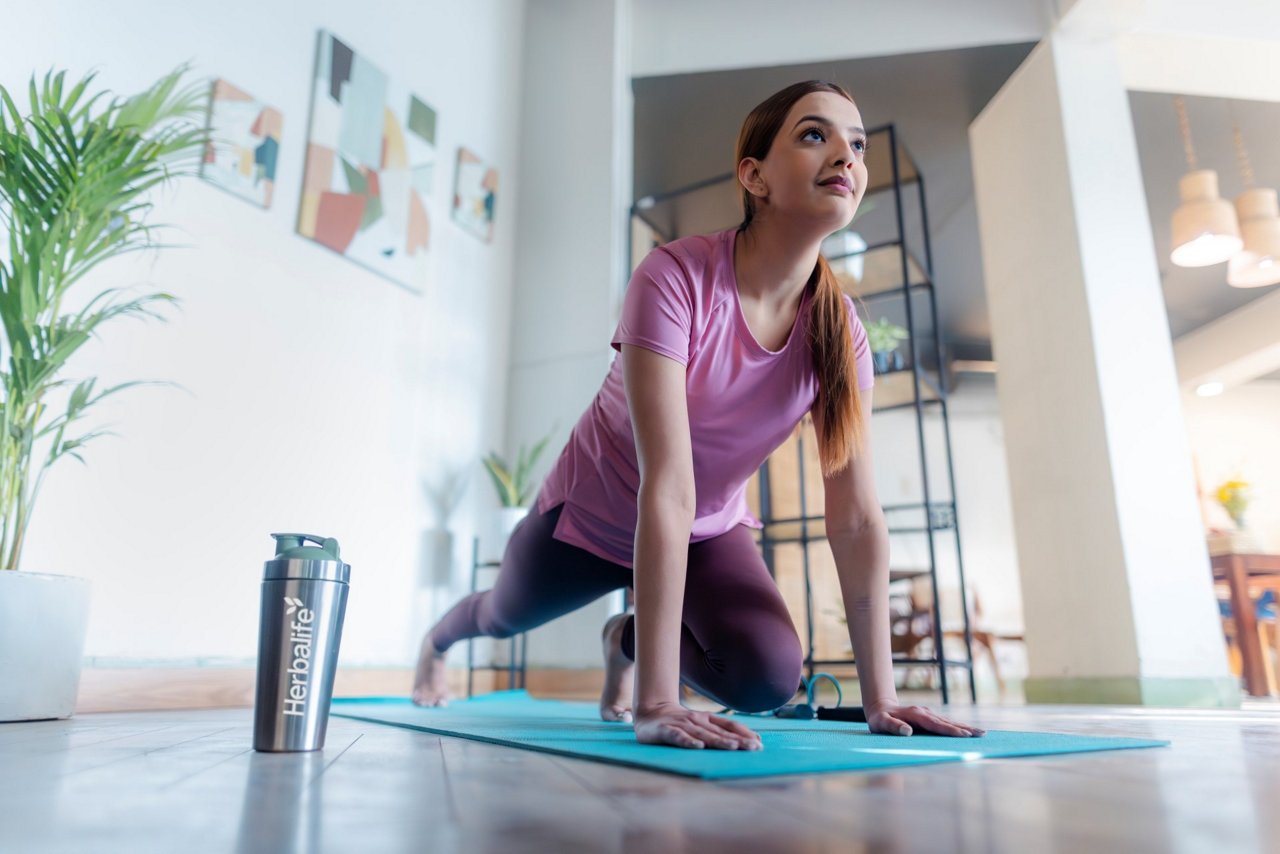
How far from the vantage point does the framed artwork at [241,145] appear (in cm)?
238

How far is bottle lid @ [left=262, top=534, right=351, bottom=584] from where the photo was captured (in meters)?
0.90

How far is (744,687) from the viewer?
128 centimetres

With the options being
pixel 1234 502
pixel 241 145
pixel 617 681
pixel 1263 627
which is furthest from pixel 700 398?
pixel 1263 627

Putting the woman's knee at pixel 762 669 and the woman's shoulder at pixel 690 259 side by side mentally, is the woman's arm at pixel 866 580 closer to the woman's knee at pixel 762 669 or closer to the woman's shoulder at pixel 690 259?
the woman's knee at pixel 762 669

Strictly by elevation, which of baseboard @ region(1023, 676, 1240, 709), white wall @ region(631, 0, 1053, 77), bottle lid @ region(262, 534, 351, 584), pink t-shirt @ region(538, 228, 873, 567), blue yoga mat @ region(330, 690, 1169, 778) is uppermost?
white wall @ region(631, 0, 1053, 77)

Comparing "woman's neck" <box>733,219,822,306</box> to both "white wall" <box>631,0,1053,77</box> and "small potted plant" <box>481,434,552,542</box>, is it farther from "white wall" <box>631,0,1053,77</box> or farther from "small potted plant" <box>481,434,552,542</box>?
"white wall" <box>631,0,1053,77</box>

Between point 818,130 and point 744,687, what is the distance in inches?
31.5

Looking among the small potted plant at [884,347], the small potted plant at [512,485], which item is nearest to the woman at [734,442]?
the small potted plant at [512,485]

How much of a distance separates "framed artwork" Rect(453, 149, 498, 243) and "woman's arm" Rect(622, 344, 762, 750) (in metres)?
2.49

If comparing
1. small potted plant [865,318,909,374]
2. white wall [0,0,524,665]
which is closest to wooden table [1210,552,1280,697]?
small potted plant [865,318,909,374]

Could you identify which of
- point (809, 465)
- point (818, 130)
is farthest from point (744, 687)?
point (809, 465)

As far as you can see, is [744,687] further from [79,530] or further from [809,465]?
[809,465]

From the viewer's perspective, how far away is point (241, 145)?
2.46 metres

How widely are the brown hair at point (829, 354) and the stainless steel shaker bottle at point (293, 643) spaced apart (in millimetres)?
660
